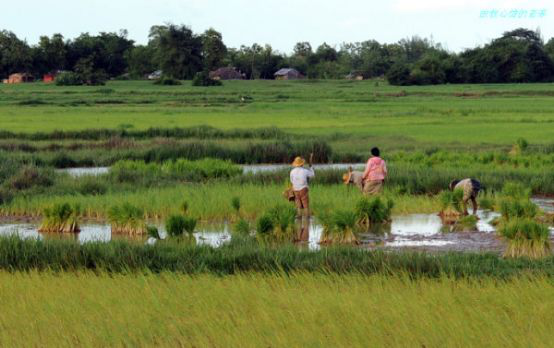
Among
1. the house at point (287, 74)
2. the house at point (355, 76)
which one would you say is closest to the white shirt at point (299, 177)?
the house at point (287, 74)

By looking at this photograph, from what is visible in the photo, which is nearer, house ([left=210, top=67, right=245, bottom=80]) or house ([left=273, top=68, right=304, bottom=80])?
house ([left=210, top=67, right=245, bottom=80])

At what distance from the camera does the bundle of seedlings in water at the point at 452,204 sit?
15.5 metres

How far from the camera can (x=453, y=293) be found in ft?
27.1

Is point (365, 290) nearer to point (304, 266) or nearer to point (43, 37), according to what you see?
point (304, 266)

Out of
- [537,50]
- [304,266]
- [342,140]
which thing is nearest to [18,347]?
[304,266]

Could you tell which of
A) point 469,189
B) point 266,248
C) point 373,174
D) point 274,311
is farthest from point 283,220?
point 274,311

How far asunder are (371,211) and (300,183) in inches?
45.4

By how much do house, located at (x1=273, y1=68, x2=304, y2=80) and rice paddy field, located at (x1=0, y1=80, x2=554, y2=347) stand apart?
69.0 m

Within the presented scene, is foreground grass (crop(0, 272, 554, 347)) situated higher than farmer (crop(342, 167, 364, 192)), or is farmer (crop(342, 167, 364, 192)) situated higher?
foreground grass (crop(0, 272, 554, 347))

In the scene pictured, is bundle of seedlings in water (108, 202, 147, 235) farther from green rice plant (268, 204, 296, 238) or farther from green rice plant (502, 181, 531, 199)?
green rice plant (502, 181, 531, 199)

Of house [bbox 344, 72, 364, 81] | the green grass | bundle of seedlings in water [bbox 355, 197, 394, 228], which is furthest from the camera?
house [bbox 344, 72, 364, 81]

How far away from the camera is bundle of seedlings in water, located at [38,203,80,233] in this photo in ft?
47.7

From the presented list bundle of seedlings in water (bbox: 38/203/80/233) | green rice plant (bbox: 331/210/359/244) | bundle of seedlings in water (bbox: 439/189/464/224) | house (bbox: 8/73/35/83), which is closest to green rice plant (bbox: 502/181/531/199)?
bundle of seedlings in water (bbox: 439/189/464/224)

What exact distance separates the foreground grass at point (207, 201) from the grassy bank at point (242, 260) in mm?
4682
